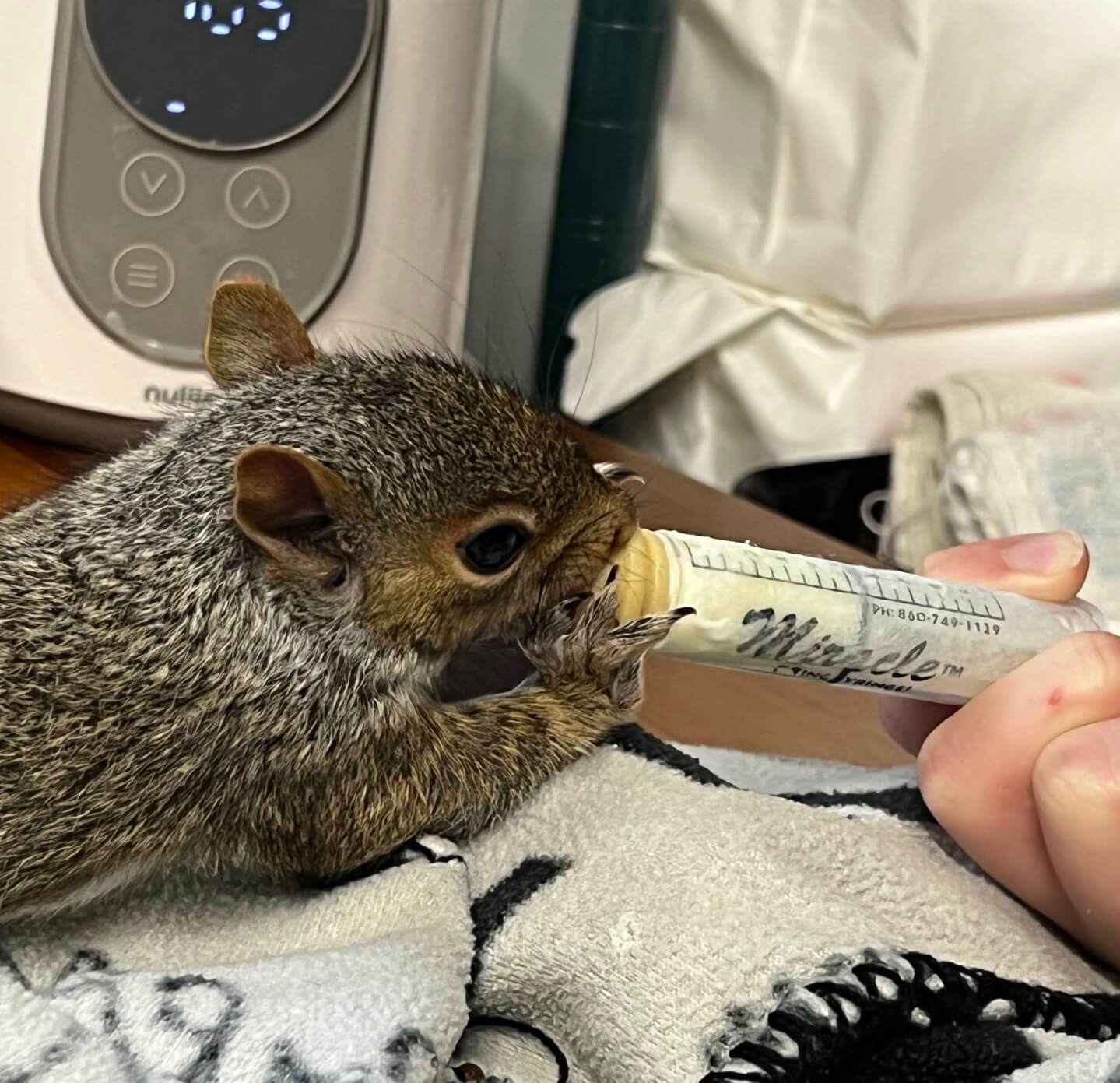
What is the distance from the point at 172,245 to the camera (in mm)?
1218

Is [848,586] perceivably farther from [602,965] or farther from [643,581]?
[602,965]

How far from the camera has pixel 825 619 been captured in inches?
27.9

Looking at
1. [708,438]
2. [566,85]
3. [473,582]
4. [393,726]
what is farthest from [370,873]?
[566,85]

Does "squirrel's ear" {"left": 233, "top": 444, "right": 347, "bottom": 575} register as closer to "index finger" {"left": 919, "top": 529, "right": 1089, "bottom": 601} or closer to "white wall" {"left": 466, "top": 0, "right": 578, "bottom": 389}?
"index finger" {"left": 919, "top": 529, "right": 1089, "bottom": 601}

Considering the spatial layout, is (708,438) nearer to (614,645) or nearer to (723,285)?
(723,285)

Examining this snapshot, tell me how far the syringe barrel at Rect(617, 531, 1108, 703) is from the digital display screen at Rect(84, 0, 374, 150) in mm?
705

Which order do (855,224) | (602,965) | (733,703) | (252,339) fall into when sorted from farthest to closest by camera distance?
(855,224), (733,703), (252,339), (602,965)

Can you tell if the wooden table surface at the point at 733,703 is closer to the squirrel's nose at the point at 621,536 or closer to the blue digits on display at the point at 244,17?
the squirrel's nose at the point at 621,536

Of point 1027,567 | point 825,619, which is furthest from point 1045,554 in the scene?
point 825,619

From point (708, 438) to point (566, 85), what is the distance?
0.54m

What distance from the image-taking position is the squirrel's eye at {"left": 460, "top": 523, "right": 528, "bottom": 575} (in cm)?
73

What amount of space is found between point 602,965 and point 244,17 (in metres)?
1.02

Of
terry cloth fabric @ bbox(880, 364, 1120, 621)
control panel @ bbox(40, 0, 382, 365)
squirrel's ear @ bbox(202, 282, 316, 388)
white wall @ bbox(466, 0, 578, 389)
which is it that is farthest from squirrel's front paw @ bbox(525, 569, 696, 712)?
white wall @ bbox(466, 0, 578, 389)

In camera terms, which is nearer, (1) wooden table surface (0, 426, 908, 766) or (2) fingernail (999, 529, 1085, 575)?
(2) fingernail (999, 529, 1085, 575)
